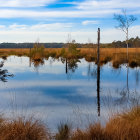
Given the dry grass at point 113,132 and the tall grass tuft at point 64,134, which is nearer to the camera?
the dry grass at point 113,132

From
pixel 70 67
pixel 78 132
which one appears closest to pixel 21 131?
pixel 78 132

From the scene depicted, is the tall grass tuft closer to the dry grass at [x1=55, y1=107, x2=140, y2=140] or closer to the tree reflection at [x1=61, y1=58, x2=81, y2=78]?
the dry grass at [x1=55, y1=107, x2=140, y2=140]

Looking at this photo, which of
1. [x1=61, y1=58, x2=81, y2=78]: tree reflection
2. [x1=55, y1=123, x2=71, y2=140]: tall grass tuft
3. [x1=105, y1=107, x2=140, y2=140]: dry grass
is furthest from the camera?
[x1=61, y1=58, x2=81, y2=78]: tree reflection

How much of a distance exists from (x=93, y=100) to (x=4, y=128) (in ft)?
16.1

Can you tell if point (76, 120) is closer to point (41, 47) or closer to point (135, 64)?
point (135, 64)

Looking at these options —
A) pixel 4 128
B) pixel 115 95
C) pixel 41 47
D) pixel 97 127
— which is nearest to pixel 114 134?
pixel 97 127

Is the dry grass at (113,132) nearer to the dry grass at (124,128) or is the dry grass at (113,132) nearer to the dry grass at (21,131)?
the dry grass at (124,128)

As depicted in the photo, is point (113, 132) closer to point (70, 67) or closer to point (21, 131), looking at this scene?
point (21, 131)

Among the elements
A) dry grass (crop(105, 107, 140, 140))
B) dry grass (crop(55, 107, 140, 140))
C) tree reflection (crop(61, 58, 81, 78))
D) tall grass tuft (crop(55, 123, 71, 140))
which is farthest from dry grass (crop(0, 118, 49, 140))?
tree reflection (crop(61, 58, 81, 78))

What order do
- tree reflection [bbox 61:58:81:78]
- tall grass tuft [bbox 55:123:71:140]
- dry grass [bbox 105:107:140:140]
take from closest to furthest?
dry grass [bbox 105:107:140:140] < tall grass tuft [bbox 55:123:71:140] < tree reflection [bbox 61:58:81:78]

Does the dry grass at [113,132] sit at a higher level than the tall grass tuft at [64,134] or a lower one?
higher

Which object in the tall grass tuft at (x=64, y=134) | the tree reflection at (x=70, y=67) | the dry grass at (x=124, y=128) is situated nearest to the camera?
the dry grass at (x=124, y=128)

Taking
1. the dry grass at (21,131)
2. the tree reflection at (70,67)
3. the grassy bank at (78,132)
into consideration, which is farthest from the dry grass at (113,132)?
the tree reflection at (70,67)

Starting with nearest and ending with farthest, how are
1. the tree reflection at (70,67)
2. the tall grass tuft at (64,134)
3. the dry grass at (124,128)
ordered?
the dry grass at (124,128) → the tall grass tuft at (64,134) → the tree reflection at (70,67)
